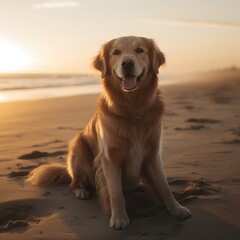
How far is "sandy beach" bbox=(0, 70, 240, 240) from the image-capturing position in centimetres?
286

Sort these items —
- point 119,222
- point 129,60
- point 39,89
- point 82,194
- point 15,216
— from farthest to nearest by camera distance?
point 39,89 < point 82,194 < point 129,60 < point 15,216 < point 119,222

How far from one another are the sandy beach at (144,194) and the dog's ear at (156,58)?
1.15 feet

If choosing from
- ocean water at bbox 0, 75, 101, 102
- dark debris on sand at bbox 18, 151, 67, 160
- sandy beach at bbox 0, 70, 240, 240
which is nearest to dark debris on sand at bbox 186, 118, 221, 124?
sandy beach at bbox 0, 70, 240, 240

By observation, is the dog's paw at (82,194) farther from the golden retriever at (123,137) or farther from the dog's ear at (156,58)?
the dog's ear at (156,58)

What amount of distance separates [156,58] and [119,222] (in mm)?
1659

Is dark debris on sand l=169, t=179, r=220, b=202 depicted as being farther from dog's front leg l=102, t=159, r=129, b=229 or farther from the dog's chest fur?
dog's front leg l=102, t=159, r=129, b=229

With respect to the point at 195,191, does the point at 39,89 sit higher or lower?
lower

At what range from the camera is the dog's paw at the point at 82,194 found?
370 cm

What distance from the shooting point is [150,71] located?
3742 mm

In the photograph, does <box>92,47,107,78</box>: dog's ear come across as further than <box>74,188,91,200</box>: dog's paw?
Yes

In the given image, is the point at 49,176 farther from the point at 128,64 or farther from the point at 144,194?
the point at 128,64

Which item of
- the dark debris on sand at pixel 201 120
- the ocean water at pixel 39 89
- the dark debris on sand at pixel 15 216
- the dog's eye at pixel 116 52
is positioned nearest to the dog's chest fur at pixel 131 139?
the dog's eye at pixel 116 52

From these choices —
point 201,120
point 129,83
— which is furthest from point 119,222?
point 201,120

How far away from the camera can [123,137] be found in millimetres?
3332
